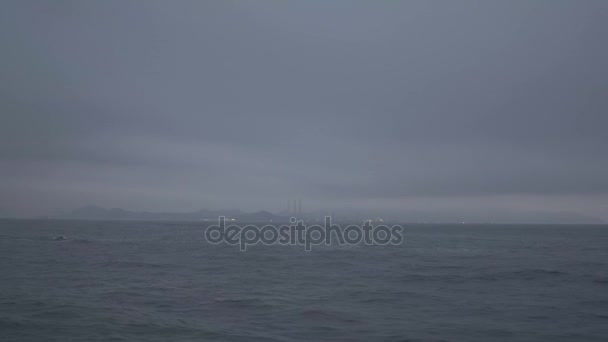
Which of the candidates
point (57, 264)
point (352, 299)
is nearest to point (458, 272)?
A: point (352, 299)

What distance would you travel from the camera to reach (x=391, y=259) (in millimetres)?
43906

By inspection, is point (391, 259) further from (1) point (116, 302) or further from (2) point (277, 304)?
(1) point (116, 302)

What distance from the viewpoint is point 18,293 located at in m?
22.5

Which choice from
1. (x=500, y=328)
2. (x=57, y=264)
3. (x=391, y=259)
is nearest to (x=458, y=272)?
(x=391, y=259)

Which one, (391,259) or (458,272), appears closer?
(458,272)

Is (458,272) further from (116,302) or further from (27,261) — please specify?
(27,261)

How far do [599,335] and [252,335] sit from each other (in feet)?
40.7

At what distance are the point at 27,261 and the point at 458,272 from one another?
1373 inches

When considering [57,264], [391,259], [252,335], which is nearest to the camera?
[252,335]

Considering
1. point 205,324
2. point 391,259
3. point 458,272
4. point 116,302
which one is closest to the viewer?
point 205,324

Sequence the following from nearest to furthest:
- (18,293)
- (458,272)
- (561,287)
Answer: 1. (18,293)
2. (561,287)
3. (458,272)

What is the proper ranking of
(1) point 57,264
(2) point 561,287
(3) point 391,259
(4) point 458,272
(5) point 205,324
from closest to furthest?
(5) point 205,324
(2) point 561,287
(4) point 458,272
(1) point 57,264
(3) point 391,259

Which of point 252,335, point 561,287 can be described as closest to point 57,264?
point 252,335

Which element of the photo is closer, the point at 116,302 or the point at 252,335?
the point at 252,335
